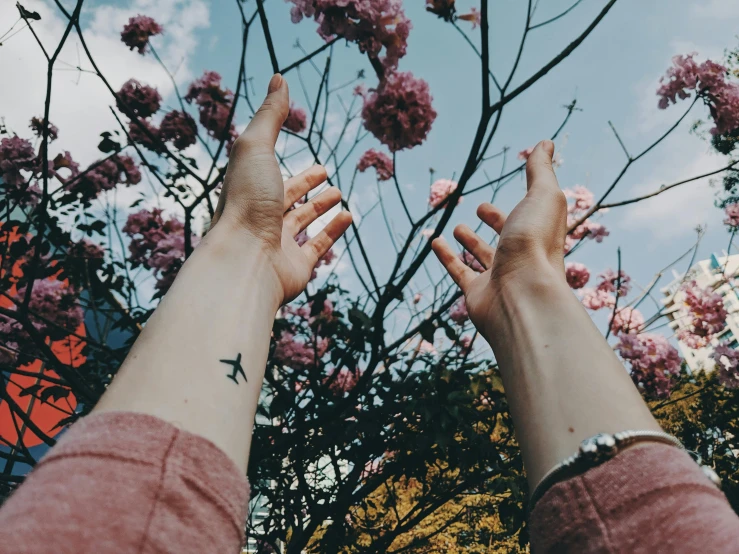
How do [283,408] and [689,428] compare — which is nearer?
A: [283,408]

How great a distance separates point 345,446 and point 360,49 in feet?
6.87

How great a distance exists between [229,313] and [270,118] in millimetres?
714

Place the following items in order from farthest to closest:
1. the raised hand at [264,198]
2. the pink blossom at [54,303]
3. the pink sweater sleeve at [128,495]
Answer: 1. the pink blossom at [54,303]
2. the raised hand at [264,198]
3. the pink sweater sleeve at [128,495]

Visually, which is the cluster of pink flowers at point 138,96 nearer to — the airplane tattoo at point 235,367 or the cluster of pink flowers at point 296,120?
the cluster of pink flowers at point 296,120

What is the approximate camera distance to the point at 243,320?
936 mm

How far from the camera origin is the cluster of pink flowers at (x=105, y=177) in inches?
135

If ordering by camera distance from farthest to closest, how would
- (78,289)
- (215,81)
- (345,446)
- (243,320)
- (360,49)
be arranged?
(78,289), (215,81), (345,446), (360,49), (243,320)

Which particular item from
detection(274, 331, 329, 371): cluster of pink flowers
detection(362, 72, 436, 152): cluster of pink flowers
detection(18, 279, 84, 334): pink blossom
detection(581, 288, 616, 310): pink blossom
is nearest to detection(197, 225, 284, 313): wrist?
detection(362, 72, 436, 152): cluster of pink flowers

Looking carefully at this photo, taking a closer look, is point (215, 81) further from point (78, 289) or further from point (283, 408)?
point (283, 408)

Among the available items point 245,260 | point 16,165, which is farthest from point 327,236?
point 16,165

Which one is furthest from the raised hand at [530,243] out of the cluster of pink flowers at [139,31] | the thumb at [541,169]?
the cluster of pink flowers at [139,31]

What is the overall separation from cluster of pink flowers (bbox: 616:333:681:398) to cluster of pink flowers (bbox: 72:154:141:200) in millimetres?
4547

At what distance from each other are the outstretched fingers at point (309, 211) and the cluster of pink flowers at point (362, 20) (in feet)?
2.47

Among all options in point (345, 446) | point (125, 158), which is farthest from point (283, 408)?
point (125, 158)
